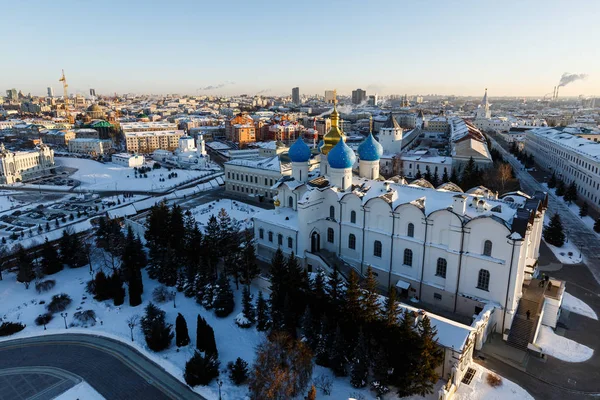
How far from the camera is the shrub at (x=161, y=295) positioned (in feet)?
87.6

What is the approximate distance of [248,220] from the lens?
42000 mm

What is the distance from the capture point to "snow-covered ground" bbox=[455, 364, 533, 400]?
18000 millimetres

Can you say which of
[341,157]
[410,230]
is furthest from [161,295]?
[410,230]

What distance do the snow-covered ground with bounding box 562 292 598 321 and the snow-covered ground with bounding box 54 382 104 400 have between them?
2718 cm

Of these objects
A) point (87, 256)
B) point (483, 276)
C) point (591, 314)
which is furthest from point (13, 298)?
point (591, 314)

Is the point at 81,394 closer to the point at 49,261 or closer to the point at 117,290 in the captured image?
the point at 117,290

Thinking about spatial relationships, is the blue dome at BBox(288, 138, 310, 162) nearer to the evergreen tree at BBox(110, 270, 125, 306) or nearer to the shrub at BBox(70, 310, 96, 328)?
the evergreen tree at BBox(110, 270, 125, 306)

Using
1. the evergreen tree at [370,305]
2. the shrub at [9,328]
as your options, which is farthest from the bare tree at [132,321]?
the evergreen tree at [370,305]

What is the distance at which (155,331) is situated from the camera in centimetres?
2172

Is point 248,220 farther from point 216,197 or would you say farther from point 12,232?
point 12,232

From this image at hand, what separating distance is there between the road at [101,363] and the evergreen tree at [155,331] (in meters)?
0.87

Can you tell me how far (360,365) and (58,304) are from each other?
2036cm

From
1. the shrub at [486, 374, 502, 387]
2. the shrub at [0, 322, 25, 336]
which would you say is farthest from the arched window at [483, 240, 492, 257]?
the shrub at [0, 322, 25, 336]

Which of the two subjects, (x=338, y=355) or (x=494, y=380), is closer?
(x=494, y=380)
